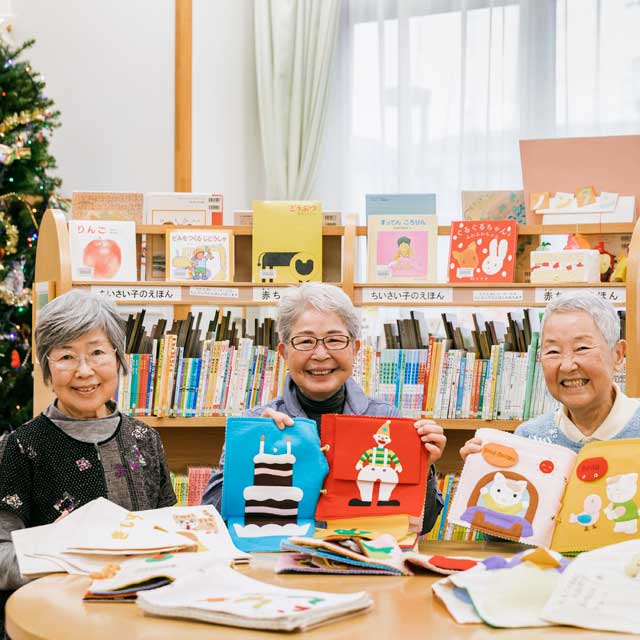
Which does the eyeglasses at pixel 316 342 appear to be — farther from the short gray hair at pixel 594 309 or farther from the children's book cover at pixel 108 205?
the children's book cover at pixel 108 205

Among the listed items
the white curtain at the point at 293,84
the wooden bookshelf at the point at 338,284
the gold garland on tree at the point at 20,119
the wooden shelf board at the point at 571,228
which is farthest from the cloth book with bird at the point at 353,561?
the white curtain at the point at 293,84

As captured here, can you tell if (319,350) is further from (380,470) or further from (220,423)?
(220,423)

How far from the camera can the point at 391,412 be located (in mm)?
2385

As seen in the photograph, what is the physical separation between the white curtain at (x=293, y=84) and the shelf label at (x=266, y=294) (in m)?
2.46

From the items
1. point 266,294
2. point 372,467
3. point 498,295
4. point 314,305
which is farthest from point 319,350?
point 498,295

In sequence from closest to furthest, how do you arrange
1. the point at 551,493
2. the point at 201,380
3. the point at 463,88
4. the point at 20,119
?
the point at 551,493
the point at 201,380
the point at 20,119
the point at 463,88

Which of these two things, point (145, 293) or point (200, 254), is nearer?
point (145, 293)

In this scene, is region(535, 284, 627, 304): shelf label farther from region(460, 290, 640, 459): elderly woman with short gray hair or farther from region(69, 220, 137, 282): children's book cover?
region(69, 220, 137, 282): children's book cover

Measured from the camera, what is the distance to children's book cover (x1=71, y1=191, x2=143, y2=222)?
12.0 ft

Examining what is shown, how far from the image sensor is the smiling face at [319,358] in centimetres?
230

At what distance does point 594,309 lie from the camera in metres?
2.18

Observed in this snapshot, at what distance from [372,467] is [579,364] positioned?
581mm

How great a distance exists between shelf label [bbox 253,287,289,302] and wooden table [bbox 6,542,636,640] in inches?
72.5

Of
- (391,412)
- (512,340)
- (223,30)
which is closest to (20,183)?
(223,30)
